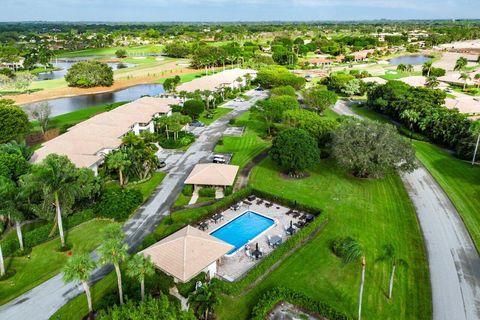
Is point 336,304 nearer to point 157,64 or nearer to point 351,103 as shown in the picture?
point 351,103

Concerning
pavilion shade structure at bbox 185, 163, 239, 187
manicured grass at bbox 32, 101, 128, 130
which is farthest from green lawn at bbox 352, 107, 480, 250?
manicured grass at bbox 32, 101, 128, 130

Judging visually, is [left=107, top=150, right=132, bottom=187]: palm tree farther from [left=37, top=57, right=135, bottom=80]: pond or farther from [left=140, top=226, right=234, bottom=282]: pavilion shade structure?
[left=37, top=57, right=135, bottom=80]: pond

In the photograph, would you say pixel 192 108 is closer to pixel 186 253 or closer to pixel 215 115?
pixel 215 115

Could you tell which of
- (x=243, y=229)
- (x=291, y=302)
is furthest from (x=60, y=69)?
(x=291, y=302)

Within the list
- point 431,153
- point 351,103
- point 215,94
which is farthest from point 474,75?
point 215,94

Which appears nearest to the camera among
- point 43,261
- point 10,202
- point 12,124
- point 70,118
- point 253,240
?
point 10,202

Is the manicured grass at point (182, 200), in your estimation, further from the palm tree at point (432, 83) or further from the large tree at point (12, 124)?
the palm tree at point (432, 83)
